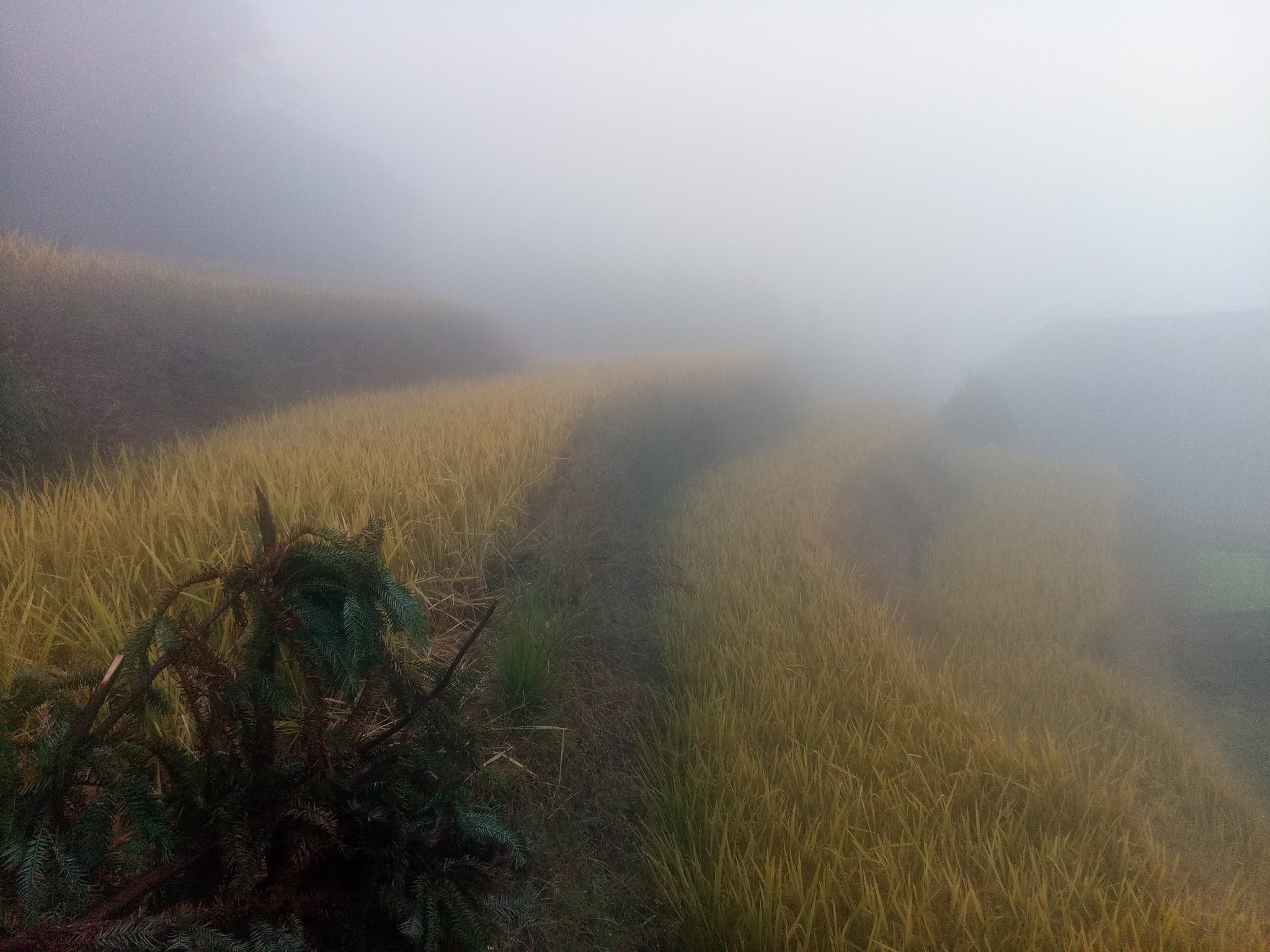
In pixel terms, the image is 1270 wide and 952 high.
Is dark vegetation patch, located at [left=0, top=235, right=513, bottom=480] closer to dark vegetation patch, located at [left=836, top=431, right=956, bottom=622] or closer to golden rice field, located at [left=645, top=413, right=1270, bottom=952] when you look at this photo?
golden rice field, located at [left=645, top=413, right=1270, bottom=952]

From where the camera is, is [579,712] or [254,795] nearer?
[254,795]

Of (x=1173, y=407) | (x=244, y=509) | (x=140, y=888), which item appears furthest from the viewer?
(x=1173, y=407)

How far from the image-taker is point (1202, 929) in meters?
1.47

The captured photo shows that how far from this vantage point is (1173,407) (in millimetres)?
Result: 16812

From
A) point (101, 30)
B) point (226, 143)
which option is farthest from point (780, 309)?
point (101, 30)

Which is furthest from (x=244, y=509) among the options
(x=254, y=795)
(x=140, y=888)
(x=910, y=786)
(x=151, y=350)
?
(x=151, y=350)

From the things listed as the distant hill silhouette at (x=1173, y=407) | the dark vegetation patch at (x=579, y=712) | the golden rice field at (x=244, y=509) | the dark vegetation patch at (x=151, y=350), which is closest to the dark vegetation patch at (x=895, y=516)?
the dark vegetation patch at (x=579, y=712)

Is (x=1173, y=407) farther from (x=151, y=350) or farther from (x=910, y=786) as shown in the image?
(x=151, y=350)

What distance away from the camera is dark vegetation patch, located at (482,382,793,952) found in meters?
1.62

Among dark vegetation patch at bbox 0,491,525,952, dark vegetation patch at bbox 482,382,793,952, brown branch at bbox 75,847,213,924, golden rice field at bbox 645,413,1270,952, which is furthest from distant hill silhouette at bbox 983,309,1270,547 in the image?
brown branch at bbox 75,847,213,924

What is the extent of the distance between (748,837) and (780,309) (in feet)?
110

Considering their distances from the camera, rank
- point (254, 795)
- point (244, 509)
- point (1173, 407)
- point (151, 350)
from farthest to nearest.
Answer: point (1173, 407) < point (151, 350) < point (244, 509) < point (254, 795)

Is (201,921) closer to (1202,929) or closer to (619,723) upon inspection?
(619,723)

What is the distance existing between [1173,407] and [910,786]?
67.4 ft
